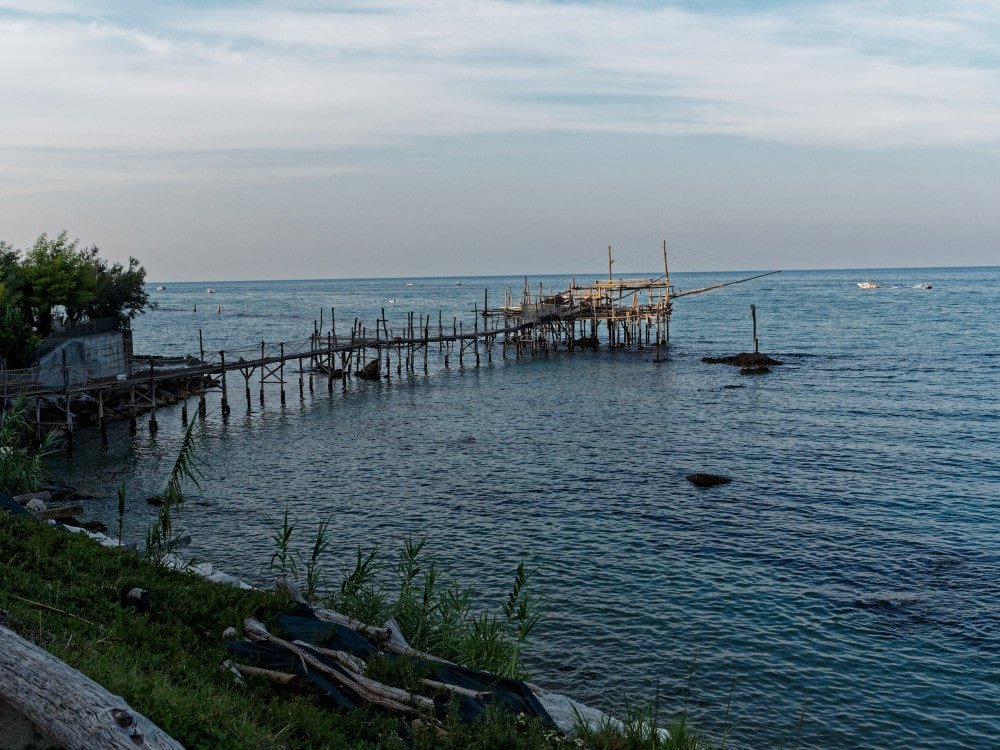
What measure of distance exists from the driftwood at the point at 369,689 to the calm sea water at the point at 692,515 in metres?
5.77

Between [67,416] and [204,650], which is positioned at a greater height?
[67,416]

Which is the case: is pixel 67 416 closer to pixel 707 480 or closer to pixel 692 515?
pixel 692 515

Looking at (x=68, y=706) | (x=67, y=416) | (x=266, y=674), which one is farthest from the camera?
(x=67, y=416)

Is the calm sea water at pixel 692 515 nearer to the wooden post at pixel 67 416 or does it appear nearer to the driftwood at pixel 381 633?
the wooden post at pixel 67 416

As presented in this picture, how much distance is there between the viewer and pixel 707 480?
92.7 feet

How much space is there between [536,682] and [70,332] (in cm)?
3192

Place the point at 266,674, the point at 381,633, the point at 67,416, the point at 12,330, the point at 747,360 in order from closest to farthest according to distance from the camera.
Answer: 1. the point at 266,674
2. the point at 381,633
3. the point at 67,416
4. the point at 12,330
5. the point at 747,360

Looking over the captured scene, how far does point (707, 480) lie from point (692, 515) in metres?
3.73

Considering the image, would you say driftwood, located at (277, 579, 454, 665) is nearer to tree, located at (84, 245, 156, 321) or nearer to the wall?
the wall

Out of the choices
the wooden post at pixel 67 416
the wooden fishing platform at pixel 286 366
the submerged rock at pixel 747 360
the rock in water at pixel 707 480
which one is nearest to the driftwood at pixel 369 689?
the wooden fishing platform at pixel 286 366

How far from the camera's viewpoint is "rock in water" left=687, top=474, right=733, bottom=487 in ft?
92.4

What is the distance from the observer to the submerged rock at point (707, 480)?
28.2 m

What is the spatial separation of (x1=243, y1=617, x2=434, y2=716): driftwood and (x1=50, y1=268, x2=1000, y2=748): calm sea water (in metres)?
5.77

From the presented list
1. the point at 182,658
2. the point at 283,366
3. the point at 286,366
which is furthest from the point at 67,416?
the point at 286,366
